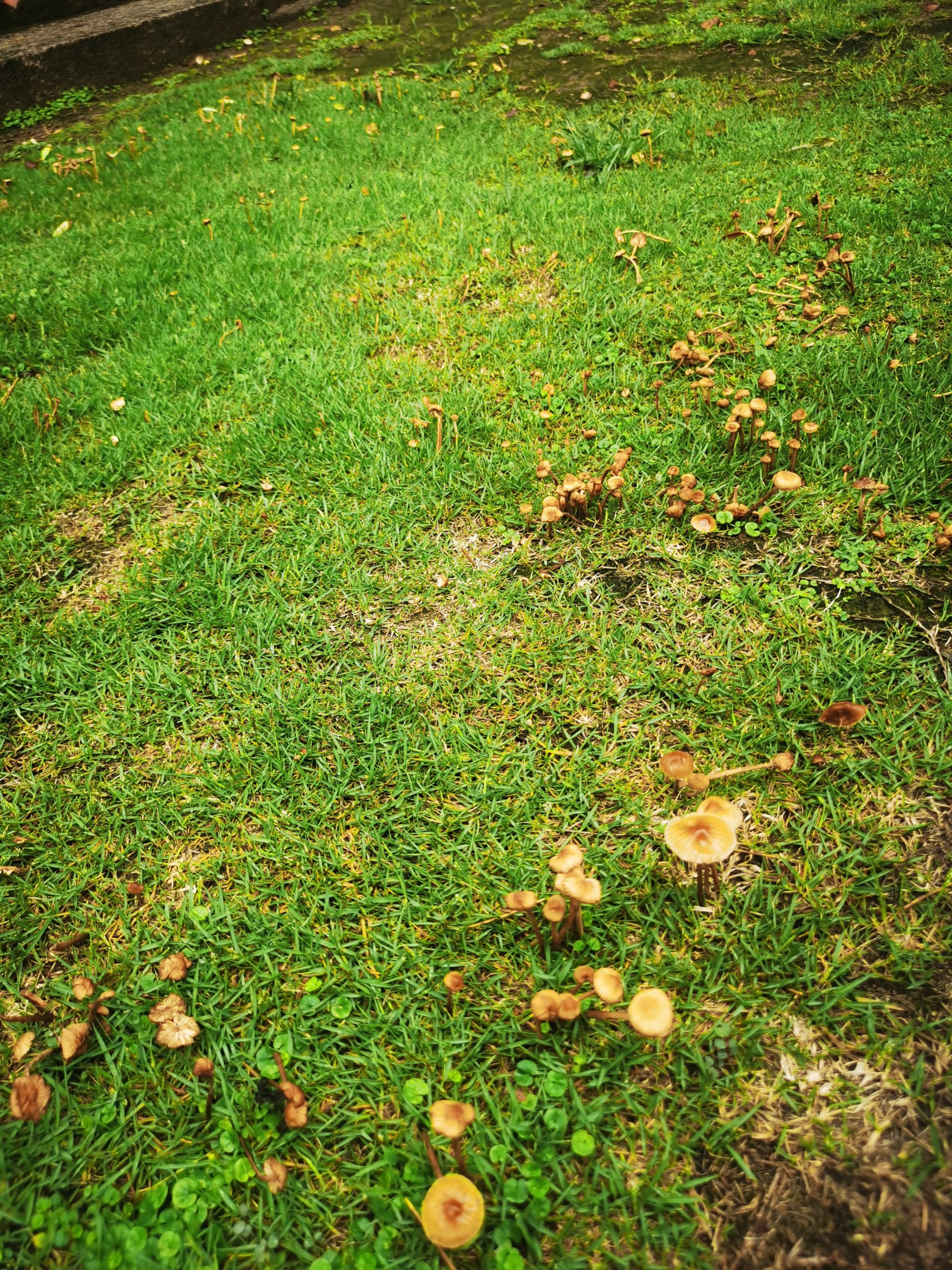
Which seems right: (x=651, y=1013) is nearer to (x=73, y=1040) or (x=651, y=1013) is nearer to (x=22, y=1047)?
(x=73, y=1040)

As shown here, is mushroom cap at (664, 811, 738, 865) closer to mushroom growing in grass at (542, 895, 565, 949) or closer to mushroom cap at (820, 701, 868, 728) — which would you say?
mushroom growing in grass at (542, 895, 565, 949)

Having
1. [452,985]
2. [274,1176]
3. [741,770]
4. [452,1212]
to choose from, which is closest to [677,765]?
[741,770]

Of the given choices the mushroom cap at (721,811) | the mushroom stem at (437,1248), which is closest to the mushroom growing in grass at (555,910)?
the mushroom cap at (721,811)

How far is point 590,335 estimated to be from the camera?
346 centimetres

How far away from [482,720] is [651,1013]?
3.35 feet

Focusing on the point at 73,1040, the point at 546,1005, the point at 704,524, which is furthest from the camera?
the point at 704,524

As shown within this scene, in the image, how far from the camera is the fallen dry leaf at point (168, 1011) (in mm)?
1668

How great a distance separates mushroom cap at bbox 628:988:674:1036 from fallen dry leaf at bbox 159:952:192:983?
1088mm

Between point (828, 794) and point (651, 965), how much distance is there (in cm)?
69

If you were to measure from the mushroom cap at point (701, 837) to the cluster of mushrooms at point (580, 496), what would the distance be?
4.13 ft

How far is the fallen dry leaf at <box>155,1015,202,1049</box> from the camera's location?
5.40ft

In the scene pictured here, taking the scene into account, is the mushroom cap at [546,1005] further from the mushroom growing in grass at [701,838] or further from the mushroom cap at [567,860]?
the mushroom growing in grass at [701,838]

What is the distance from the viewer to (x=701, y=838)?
163cm

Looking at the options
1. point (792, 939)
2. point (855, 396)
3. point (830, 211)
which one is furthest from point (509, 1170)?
point (830, 211)
